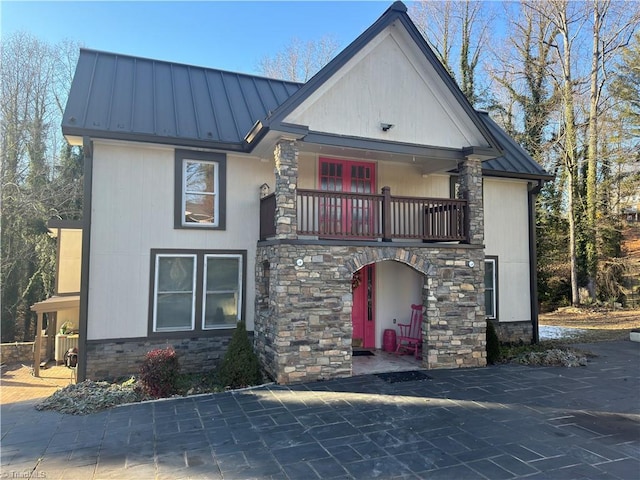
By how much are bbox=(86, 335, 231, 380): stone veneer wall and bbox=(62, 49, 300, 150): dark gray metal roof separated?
4275mm

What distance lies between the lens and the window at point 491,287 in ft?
36.4

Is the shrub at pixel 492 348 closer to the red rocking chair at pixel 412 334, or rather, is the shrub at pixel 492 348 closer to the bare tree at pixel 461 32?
the red rocking chair at pixel 412 334

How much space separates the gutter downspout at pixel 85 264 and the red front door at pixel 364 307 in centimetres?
604

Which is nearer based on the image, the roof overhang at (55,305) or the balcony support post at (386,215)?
the balcony support post at (386,215)

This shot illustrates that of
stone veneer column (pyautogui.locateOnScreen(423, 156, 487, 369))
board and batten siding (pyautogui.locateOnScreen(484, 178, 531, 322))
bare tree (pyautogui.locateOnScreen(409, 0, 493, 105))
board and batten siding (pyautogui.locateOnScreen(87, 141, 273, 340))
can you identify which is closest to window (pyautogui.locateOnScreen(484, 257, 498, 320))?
board and batten siding (pyautogui.locateOnScreen(484, 178, 531, 322))

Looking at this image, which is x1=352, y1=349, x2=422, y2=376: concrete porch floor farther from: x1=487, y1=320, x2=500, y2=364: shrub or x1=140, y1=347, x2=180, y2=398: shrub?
x1=140, y1=347, x2=180, y2=398: shrub

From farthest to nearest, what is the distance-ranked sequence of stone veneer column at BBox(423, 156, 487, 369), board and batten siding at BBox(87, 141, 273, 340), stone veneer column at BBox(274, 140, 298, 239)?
stone veneer column at BBox(423, 156, 487, 369) < board and batten siding at BBox(87, 141, 273, 340) < stone veneer column at BBox(274, 140, 298, 239)

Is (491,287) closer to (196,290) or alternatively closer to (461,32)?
(196,290)

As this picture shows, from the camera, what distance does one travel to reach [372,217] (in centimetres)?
842

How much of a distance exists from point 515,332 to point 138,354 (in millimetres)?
9988

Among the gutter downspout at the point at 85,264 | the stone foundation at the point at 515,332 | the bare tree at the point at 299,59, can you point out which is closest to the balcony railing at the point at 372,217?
the gutter downspout at the point at 85,264

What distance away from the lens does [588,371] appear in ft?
27.8

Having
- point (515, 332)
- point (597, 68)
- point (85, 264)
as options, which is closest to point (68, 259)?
point (85, 264)

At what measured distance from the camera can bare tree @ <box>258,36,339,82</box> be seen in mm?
22812
